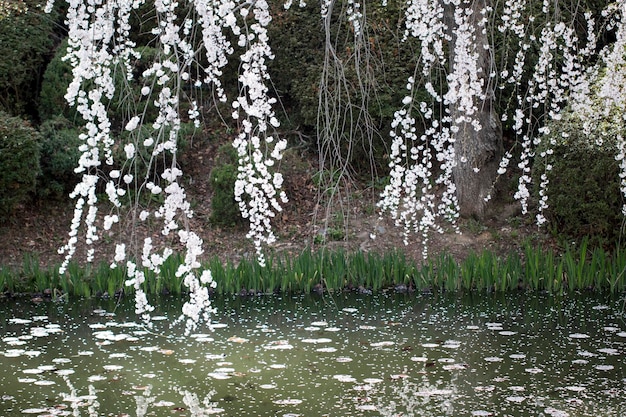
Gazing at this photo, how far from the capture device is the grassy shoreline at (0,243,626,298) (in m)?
6.15

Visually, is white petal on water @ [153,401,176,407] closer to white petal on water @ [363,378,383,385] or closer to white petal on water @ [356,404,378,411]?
white petal on water @ [356,404,378,411]

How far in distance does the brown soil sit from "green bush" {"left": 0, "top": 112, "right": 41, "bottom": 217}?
0.44 meters

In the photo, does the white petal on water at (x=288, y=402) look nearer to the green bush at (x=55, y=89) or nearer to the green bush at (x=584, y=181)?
the green bush at (x=584, y=181)

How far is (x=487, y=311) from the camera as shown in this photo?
5.71 metres

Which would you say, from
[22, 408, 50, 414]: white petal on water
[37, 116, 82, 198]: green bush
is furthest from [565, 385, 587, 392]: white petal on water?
[37, 116, 82, 198]: green bush

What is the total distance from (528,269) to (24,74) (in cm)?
516

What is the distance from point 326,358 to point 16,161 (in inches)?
143

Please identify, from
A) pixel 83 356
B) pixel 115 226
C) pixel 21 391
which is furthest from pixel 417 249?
pixel 21 391

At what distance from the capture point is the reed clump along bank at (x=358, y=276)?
6152 millimetres

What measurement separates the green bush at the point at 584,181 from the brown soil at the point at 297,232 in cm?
66

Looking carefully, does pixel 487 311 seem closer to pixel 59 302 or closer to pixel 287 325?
pixel 287 325

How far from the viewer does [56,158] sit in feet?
25.2

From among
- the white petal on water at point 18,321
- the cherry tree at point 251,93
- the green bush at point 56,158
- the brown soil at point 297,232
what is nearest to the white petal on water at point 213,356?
the cherry tree at point 251,93

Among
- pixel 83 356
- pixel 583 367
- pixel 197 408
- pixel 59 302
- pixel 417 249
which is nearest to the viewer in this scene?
pixel 197 408
